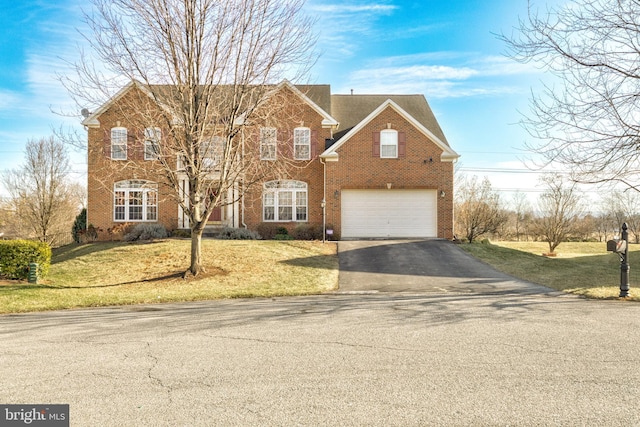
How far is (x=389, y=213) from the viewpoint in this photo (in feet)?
77.2

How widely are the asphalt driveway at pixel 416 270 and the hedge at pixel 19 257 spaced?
955cm

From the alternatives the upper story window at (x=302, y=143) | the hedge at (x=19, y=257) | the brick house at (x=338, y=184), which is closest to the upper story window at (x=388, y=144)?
the brick house at (x=338, y=184)

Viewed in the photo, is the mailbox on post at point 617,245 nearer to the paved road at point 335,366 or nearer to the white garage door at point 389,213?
the paved road at point 335,366

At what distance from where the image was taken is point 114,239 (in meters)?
23.7

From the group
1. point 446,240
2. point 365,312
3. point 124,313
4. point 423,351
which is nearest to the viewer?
point 423,351

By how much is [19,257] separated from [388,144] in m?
16.6

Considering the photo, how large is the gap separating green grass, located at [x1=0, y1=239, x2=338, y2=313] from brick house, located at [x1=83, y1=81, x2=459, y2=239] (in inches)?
137

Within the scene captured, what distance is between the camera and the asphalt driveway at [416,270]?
1310cm

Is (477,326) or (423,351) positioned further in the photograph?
(477,326)

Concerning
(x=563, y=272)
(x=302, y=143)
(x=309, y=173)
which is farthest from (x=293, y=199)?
(x=563, y=272)

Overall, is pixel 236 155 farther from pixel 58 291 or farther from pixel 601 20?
pixel 601 20

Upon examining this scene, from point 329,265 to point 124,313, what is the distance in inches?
347

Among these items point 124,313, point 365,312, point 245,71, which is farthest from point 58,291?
point 365,312

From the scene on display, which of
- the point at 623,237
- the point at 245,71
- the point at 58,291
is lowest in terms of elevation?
the point at 58,291
